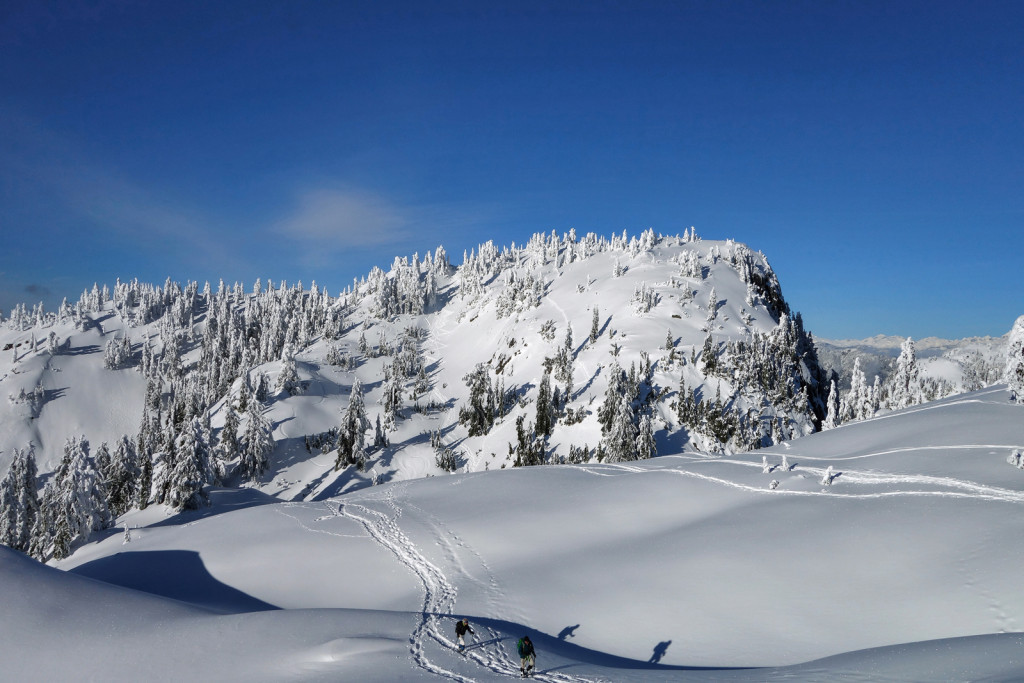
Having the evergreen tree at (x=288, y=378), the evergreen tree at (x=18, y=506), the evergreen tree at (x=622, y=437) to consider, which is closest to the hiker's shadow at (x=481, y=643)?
the evergreen tree at (x=622, y=437)

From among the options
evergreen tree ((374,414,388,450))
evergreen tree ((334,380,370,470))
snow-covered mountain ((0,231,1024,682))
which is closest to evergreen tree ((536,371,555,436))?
snow-covered mountain ((0,231,1024,682))

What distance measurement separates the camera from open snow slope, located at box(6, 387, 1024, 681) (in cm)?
1539

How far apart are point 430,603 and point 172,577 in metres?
16.5

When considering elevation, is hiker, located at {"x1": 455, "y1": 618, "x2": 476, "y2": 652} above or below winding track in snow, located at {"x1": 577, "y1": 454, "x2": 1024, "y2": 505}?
below

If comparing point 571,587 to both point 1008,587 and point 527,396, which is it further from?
point 527,396

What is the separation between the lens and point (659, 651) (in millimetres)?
17828

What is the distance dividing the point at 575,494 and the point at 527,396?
69705 millimetres

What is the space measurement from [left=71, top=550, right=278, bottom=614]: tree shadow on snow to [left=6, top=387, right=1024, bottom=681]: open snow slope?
147mm

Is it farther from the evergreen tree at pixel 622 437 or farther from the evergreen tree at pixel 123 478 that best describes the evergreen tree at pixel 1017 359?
the evergreen tree at pixel 123 478

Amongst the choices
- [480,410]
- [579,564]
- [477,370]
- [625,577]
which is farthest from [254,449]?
[625,577]

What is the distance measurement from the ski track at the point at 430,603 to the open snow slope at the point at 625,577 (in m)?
0.12

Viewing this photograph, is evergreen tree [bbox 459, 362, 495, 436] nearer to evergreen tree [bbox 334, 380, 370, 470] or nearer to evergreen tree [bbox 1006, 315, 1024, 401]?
evergreen tree [bbox 334, 380, 370, 470]

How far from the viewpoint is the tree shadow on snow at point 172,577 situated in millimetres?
24125

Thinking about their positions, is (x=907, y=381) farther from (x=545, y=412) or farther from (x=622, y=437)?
(x=545, y=412)
